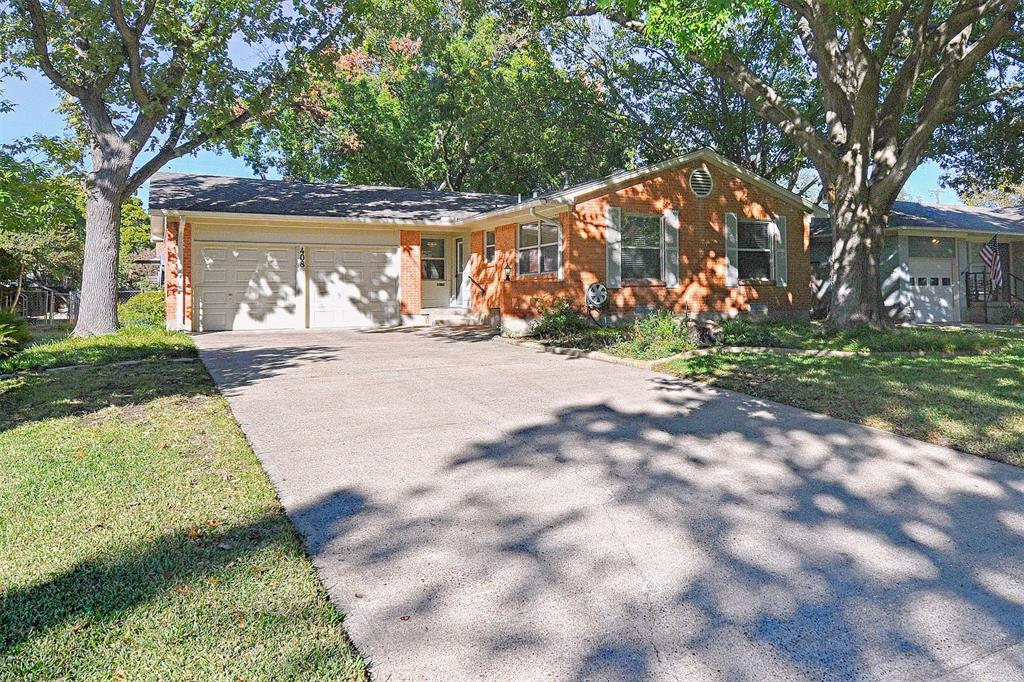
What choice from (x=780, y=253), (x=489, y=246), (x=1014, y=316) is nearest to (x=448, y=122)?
(x=489, y=246)

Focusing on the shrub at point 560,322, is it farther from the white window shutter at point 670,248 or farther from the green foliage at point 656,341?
the white window shutter at point 670,248

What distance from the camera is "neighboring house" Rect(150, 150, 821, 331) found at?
14.0m

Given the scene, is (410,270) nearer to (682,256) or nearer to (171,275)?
(171,275)

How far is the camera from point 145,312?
53.0 ft

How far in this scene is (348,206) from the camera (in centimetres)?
1725

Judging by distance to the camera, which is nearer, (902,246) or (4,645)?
(4,645)

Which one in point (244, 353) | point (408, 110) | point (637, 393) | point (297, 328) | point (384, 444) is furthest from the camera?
point (408, 110)

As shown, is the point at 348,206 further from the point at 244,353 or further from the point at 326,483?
the point at 326,483

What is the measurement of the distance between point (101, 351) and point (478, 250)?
30.4 feet

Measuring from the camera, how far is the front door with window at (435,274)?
59.2 feet

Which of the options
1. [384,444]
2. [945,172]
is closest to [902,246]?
[945,172]

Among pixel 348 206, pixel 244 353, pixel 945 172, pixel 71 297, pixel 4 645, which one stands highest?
pixel 945 172

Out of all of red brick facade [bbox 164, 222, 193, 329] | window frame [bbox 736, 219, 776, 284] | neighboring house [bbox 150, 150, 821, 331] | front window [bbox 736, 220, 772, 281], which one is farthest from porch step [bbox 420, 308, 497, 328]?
front window [bbox 736, 220, 772, 281]

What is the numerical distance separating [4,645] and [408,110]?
24255 mm
